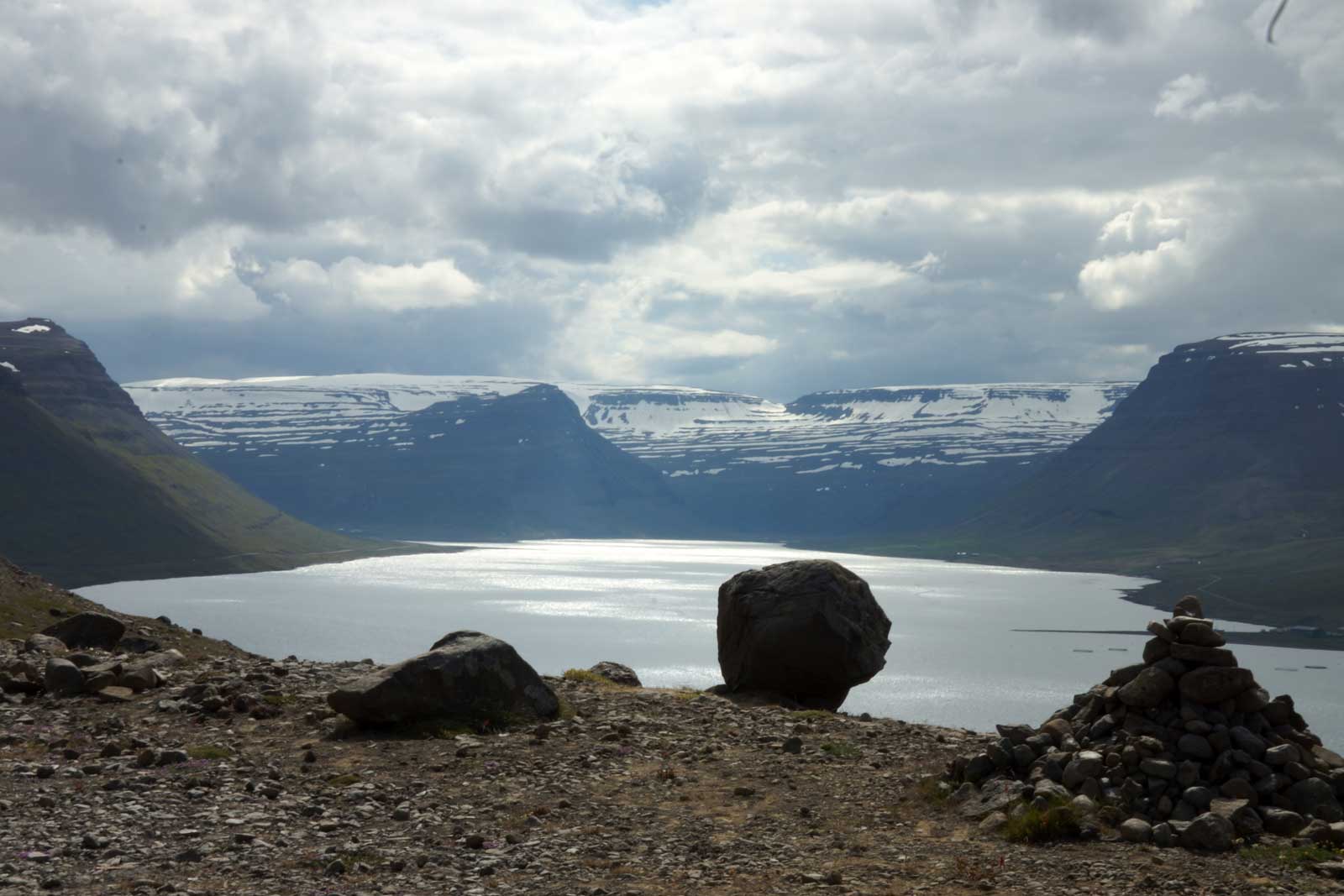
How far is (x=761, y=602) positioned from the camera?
33.6 m

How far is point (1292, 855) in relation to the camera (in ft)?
49.6

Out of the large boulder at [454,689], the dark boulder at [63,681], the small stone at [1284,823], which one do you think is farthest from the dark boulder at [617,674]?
the small stone at [1284,823]

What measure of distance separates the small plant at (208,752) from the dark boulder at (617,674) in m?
14.3

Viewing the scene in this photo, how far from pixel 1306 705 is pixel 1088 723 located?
387ft

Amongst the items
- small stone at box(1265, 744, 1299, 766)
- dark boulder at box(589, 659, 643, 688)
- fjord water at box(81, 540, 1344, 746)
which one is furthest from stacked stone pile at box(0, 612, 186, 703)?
fjord water at box(81, 540, 1344, 746)

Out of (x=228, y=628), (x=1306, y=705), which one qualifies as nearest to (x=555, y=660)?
(x=228, y=628)

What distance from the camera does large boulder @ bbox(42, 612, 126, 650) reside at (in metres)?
33.8

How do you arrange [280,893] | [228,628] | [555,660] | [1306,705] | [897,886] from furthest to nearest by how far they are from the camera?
[228,628]
[555,660]
[1306,705]
[897,886]
[280,893]

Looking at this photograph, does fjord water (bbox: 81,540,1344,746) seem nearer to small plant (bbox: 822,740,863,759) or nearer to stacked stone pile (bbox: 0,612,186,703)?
stacked stone pile (bbox: 0,612,186,703)

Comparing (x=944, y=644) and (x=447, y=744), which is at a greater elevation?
(x=447, y=744)

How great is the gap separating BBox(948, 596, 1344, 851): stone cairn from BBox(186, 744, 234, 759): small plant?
40.6 ft

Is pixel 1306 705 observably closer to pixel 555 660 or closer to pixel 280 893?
pixel 555 660

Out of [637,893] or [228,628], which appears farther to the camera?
[228,628]

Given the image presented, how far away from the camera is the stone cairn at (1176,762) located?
16.2 m
